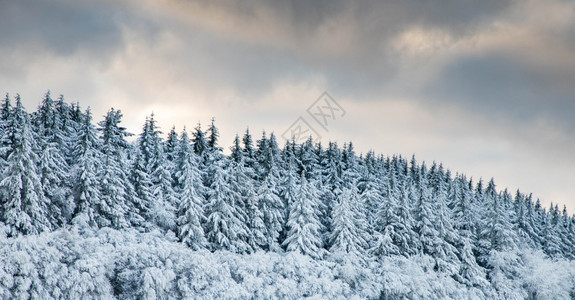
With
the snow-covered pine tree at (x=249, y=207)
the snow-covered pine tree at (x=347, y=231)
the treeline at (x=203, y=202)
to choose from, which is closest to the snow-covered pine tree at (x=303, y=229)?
the treeline at (x=203, y=202)

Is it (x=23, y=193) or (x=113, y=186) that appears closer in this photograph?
(x=23, y=193)

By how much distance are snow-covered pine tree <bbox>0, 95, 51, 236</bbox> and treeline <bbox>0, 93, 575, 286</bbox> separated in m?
0.08

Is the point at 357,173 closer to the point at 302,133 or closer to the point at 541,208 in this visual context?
the point at 302,133

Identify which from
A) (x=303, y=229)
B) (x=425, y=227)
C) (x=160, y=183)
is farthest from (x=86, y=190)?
(x=425, y=227)

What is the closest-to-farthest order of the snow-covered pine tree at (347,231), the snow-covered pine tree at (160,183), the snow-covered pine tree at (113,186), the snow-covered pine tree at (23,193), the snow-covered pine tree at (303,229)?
the snow-covered pine tree at (23,193) < the snow-covered pine tree at (113,186) < the snow-covered pine tree at (160,183) < the snow-covered pine tree at (303,229) < the snow-covered pine tree at (347,231)

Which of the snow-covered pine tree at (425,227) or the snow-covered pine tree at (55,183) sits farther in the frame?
the snow-covered pine tree at (425,227)

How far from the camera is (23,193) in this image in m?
29.8

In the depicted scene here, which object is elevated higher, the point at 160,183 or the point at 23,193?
the point at 160,183

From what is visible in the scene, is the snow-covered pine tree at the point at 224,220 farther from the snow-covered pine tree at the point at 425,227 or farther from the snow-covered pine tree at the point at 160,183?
the snow-covered pine tree at the point at 425,227

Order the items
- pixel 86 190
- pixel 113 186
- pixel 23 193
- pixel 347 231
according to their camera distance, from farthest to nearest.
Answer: pixel 347 231
pixel 113 186
pixel 86 190
pixel 23 193

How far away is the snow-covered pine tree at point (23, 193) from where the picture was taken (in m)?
28.6

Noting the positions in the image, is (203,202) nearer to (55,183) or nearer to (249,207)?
(249,207)

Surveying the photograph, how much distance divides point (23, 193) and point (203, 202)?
15.7 meters

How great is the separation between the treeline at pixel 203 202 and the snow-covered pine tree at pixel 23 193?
0.08 metres
